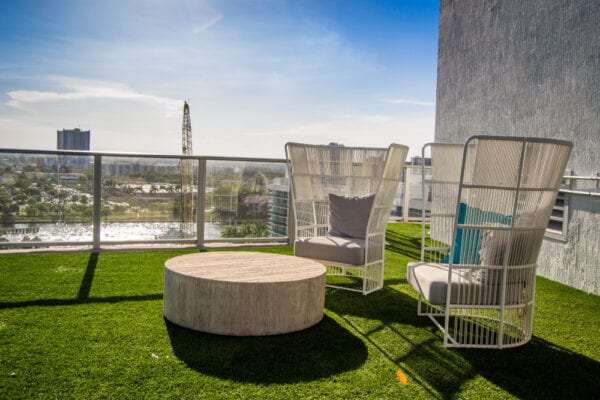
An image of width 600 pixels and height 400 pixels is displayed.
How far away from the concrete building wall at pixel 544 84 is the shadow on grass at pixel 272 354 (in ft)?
10.0

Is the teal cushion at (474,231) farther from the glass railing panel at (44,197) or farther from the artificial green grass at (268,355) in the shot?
the glass railing panel at (44,197)

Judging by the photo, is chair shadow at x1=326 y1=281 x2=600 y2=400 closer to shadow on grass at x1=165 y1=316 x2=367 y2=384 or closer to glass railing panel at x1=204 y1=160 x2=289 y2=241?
shadow on grass at x1=165 y1=316 x2=367 y2=384

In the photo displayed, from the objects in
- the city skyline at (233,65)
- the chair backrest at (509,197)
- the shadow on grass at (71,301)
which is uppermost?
the city skyline at (233,65)

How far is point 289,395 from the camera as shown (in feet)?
7.93

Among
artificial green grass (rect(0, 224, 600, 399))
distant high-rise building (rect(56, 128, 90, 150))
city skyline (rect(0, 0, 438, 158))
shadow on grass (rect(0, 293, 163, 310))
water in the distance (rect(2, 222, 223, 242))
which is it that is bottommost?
artificial green grass (rect(0, 224, 600, 399))

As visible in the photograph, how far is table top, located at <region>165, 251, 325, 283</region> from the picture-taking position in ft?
10.9

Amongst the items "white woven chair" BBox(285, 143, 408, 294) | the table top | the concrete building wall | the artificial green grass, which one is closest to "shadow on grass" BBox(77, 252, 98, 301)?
the artificial green grass

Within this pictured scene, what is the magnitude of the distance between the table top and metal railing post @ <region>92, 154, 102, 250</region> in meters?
2.58

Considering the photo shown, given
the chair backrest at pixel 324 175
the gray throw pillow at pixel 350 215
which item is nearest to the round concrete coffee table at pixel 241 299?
the gray throw pillow at pixel 350 215

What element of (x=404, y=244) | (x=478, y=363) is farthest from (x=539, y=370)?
(x=404, y=244)

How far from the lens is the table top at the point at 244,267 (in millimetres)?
3316

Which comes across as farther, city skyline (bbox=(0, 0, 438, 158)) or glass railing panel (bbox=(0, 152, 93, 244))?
city skyline (bbox=(0, 0, 438, 158))

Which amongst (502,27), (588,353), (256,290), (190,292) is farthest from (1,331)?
(502,27)

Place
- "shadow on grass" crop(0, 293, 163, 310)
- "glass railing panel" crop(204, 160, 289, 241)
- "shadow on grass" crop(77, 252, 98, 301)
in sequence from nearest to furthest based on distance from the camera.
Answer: "shadow on grass" crop(0, 293, 163, 310) → "shadow on grass" crop(77, 252, 98, 301) → "glass railing panel" crop(204, 160, 289, 241)
